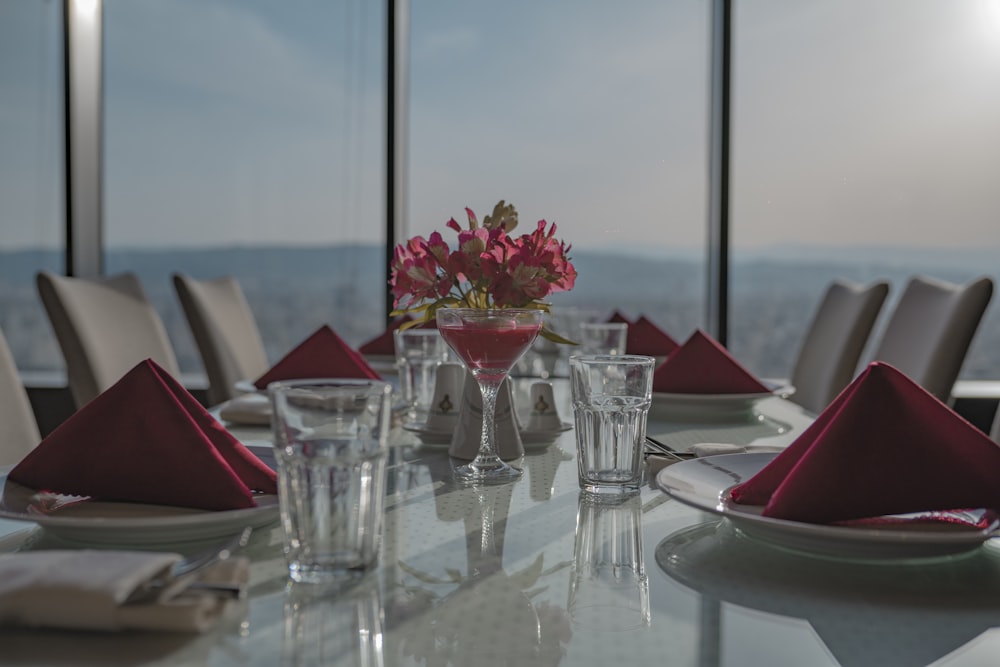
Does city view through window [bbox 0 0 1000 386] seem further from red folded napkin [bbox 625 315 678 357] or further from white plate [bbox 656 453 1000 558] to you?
white plate [bbox 656 453 1000 558]

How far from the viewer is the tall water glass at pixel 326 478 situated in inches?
27.9

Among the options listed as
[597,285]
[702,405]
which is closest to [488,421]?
[702,405]

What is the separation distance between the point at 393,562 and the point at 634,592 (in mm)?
203

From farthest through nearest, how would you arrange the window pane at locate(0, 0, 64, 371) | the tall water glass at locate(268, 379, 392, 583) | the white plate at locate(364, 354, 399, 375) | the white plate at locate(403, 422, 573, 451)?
1. the window pane at locate(0, 0, 64, 371)
2. the white plate at locate(364, 354, 399, 375)
3. the white plate at locate(403, 422, 573, 451)
4. the tall water glass at locate(268, 379, 392, 583)

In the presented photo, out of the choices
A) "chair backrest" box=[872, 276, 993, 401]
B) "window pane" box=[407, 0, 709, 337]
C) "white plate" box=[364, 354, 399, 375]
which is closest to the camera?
"chair backrest" box=[872, 276, 993, 401]

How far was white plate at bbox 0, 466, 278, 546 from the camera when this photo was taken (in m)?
0.75

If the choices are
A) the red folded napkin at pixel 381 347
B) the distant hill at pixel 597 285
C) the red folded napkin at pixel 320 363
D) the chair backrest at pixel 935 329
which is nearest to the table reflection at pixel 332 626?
the red folded napkin at pixel 320 363

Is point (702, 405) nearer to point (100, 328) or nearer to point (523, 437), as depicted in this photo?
point (523, 437)

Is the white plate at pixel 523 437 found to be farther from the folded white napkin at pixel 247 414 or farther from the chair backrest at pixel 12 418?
the chair backrest at pixel 12 418

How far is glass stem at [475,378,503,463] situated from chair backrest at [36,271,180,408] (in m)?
1.18

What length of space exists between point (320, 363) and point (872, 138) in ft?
10.9

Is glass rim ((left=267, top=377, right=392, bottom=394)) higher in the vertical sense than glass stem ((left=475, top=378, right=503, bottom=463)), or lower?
higher

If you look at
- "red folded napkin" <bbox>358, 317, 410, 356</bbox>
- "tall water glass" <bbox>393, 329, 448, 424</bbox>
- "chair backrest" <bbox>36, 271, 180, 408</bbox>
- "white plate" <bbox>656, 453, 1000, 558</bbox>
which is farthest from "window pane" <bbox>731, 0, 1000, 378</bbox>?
"white plate" <bbox>656, 453, 1000, 558</bbox>

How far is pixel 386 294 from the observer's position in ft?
13.8
